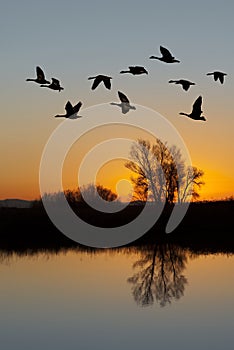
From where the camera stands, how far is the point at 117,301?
1973 centimetres

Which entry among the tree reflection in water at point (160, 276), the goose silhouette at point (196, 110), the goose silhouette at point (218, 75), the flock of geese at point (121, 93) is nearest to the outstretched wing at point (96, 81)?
the flock of geese at point (121, 93)

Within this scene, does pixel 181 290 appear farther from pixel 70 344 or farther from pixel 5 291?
pixel 70 344

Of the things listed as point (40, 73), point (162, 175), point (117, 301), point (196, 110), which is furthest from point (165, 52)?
point (162, 175)

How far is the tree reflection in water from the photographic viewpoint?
2066 cm

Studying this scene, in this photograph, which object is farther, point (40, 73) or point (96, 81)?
point (40, 73)

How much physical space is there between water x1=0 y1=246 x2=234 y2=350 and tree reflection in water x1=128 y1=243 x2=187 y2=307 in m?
0.04

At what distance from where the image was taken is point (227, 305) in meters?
18.3

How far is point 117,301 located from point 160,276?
5585mm

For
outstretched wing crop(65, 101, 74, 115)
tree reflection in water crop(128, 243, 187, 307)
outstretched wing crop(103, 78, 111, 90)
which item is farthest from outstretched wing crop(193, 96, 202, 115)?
tree reflection in water crop(128, 243, 187, 307)

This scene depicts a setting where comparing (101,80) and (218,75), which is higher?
(218,75)

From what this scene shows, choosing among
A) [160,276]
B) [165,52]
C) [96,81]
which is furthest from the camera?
[160,276]

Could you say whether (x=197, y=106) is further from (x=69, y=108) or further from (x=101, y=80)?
(x=69, y=108)

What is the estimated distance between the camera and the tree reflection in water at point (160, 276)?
67.8 feet

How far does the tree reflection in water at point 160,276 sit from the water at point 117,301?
0.12 ft
